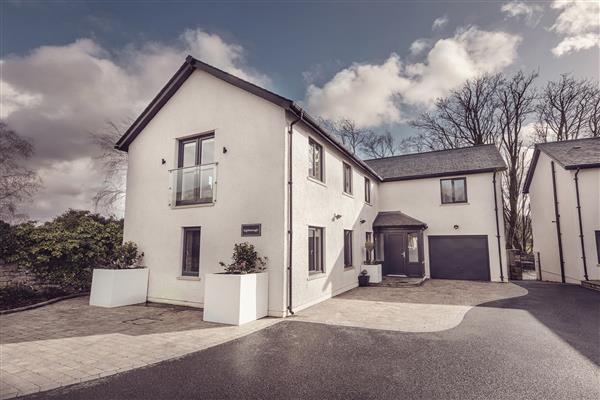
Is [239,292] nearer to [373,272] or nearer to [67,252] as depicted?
[67,252]

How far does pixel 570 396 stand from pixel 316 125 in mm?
8268

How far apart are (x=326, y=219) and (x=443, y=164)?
10516mm

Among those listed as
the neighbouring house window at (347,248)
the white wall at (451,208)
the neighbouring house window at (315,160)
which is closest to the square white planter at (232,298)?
the neighbouring house window at (315,160)

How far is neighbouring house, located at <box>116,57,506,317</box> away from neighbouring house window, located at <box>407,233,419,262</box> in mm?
3406

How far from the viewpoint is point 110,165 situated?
20094mm

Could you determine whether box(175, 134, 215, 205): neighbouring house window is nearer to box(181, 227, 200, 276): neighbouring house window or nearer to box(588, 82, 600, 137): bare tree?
box(181, 227, 200, 276): neighbouring house window

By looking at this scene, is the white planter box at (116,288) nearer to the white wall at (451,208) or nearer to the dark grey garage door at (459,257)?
the white wall at (451,208)

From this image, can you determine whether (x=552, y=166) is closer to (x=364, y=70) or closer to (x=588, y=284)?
(x=588, y=284)

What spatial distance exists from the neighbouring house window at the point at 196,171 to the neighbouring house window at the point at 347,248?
6137 mm

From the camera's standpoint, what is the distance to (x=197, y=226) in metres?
9.58

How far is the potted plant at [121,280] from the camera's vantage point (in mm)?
9274

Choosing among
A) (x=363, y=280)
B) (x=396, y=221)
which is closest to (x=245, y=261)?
(x=363, y=280)

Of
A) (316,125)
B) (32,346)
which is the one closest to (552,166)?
(316,125)

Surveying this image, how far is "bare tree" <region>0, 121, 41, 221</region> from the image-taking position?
48.5 ft
